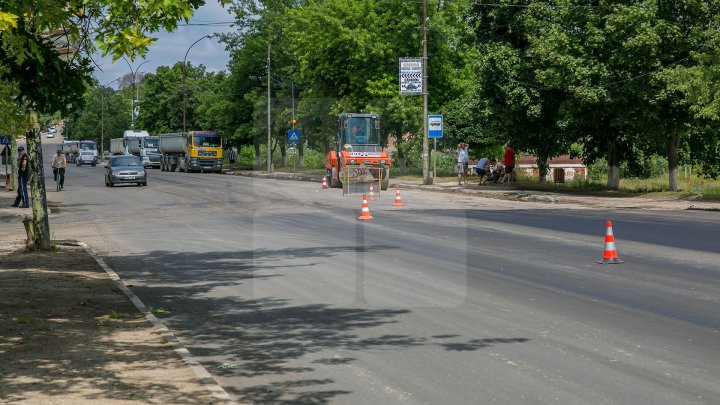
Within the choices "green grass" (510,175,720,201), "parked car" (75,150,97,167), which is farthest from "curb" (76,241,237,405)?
"parked car" (75,150,97,167)

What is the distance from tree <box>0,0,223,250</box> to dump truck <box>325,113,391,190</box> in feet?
87.0

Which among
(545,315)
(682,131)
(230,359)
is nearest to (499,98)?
(682,131)

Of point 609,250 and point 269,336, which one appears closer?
point 269,336

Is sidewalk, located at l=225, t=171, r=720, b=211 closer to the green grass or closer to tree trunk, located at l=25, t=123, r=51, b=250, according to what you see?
the green grass

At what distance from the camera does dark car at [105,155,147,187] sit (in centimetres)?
4650

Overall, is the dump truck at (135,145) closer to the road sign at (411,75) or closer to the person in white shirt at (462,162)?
the road sign at (411,75)

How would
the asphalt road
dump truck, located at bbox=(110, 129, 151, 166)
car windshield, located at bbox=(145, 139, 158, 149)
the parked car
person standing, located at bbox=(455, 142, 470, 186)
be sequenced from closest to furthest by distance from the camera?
1. the asphalt road
2. person standing, located at bbox=(455, 142, 470, 186)
3. dump truck, located at bbox=(110, 129, 151, 166)
4. car windshield, located at bbox=(145, 139, 158, 149)
5. the parked car

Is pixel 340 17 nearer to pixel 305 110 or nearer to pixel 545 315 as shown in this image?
pixel 305 110

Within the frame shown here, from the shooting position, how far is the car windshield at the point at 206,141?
239 feet

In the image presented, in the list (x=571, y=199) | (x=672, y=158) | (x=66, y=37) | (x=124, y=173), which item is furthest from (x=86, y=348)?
(x=124, y=173)

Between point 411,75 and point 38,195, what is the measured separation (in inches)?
1308

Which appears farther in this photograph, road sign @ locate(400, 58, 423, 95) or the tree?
road sign @ locate(400, 58, 423, 95)

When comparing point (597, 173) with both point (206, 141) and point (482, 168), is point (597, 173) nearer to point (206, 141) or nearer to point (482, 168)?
point (482, 168)

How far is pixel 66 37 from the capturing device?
42.8ft
